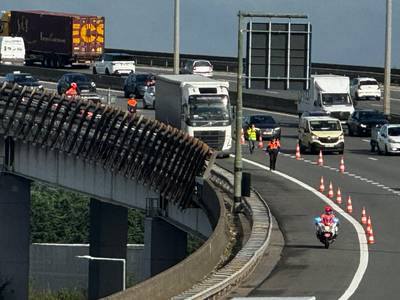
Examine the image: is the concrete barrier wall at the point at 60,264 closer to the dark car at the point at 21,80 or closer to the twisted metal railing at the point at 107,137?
the dark car at the point at 21,80

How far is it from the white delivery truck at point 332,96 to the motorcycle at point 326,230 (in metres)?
45.9

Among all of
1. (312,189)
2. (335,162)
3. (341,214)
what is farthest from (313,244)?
(335,162)

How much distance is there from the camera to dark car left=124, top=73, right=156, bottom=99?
334ft

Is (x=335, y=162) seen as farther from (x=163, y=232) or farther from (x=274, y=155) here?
(x=163, y=232)

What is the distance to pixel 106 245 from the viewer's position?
213ft

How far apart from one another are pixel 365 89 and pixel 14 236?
49.7m

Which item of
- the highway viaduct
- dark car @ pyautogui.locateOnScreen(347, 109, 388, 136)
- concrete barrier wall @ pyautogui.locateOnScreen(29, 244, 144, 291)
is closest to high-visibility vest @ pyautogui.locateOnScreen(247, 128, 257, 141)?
the highway viaduct

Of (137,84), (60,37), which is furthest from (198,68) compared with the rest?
(137,84)

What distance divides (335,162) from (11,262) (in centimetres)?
1506

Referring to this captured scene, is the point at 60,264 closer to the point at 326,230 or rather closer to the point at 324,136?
the point at 324,136

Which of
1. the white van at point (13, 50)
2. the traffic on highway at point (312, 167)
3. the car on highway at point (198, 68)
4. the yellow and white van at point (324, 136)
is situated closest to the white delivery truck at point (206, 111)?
the traffic on highway at point (312, 167)

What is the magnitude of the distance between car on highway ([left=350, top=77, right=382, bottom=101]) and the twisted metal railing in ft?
157

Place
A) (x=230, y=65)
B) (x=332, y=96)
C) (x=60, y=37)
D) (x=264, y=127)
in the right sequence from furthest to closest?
(x=230, y=65) < (x=60, y=37) < (x=332, y=96) < (x=264, y=127)

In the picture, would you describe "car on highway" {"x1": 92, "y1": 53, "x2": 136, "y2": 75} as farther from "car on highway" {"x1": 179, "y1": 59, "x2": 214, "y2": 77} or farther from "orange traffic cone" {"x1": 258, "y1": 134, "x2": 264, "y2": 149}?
"orange traffic cone" {"x1": 258, "y1": 134, "x2": 264, "y2": 149}
